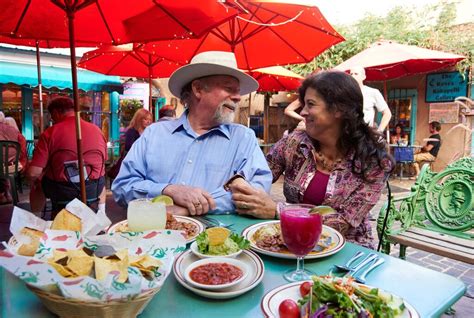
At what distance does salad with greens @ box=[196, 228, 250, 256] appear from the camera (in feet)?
4.60

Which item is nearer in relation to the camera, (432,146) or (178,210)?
(178,210)

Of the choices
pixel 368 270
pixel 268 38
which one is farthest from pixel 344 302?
pixel 268 38

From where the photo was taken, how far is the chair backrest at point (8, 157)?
5367mm

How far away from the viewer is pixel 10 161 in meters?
5.73

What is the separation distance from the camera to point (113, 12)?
143 inches

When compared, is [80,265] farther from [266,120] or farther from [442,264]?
[266,120]

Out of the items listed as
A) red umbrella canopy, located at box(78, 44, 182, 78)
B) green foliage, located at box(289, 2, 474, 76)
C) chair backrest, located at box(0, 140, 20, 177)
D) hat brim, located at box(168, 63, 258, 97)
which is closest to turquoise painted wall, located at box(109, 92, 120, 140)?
red umbrella canopy, located at box(78, 44, 182, 78)

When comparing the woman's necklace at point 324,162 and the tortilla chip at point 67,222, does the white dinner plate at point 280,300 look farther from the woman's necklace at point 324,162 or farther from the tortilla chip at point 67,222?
the woman's necklace at point 324,162

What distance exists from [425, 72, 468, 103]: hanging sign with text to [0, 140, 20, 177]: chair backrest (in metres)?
10.2

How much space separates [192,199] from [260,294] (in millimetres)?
935

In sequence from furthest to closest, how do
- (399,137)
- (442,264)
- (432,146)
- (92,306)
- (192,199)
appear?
1. (399,137)
2. (432,146)
3. (442,264)
4. (192,199)
5. (92,306)

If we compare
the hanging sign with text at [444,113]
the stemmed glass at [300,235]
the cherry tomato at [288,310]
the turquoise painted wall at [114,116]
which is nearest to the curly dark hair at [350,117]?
the stemmed glass at [300,235]

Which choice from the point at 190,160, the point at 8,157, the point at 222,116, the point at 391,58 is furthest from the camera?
the point at 391,58

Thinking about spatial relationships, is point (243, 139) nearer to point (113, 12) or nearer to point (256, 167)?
point (256, 167)
